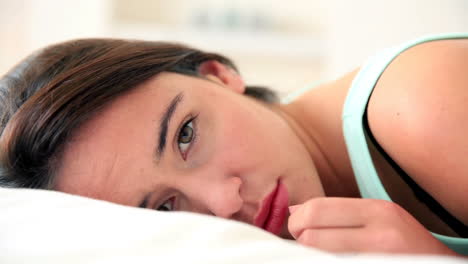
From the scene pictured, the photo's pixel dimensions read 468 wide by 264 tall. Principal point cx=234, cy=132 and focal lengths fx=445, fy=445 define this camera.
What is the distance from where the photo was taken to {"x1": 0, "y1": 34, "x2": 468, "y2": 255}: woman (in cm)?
59

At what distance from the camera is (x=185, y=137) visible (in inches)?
26.0

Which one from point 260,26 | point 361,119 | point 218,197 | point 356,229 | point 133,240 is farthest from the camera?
point 260,26

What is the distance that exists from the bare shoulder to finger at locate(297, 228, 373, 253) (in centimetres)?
19

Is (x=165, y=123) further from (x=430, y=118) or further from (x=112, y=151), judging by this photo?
(x=430, y=118)

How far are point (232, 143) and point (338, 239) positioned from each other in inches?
9.3

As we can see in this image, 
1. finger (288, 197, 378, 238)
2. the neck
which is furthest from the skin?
the neck

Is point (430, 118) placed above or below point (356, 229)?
above

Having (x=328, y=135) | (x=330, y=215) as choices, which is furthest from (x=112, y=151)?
(x=328, y=135)

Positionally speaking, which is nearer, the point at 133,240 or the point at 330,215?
the point at 133,240

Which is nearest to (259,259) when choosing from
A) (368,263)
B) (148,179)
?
(368,263)

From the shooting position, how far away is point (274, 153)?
2.23 feet

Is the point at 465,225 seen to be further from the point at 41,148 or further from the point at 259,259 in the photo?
the point at 41,148

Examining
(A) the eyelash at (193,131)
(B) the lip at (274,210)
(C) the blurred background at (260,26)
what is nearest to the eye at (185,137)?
(A) the eyelash at (193,131)

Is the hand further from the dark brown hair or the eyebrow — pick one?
the dark brown hair
